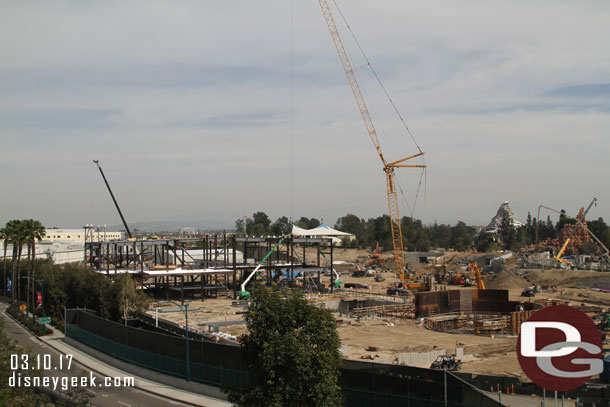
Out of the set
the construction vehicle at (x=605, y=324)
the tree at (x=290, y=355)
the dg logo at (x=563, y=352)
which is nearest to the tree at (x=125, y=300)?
the tree at (x=290, y=355)

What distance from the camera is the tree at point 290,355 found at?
22.7 metres

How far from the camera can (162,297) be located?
105m

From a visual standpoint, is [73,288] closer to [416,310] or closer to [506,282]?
[416,310]

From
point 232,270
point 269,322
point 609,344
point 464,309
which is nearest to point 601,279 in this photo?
point 464,309

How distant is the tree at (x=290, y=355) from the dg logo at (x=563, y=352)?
367 inches

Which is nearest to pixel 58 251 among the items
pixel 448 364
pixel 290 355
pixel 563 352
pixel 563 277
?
pixel 563 277

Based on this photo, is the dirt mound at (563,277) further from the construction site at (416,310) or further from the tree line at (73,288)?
the tree line at (73,288)

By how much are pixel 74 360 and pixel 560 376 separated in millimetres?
47178

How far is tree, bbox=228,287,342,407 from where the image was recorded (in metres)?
22.7

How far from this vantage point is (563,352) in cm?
1564

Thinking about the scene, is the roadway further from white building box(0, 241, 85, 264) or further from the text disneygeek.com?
white building box(0, 241, 85, 264)

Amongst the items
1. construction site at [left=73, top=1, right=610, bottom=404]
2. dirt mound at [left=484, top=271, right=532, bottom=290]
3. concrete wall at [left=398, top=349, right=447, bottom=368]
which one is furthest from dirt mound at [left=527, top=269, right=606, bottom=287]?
concrete wall at [left=398, top=349, right=447, bottom=368]

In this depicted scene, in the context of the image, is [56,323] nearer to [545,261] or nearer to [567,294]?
[567,294]

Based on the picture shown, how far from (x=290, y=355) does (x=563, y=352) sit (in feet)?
35.3
